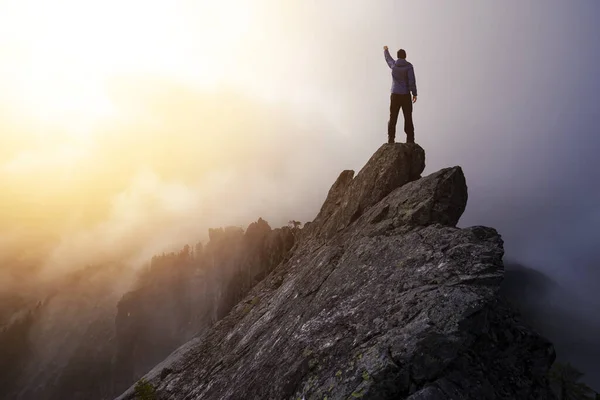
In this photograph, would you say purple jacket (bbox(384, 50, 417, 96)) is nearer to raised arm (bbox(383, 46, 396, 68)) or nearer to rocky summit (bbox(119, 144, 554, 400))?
raised arm (bbox(383, 46, 396, 68))

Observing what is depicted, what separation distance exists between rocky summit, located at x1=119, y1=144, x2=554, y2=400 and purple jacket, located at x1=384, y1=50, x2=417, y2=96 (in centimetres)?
590

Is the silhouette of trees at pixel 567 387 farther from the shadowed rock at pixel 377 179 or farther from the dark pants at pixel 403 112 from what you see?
the dark pants at pixel 403 112

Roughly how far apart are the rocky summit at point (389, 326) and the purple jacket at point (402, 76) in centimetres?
590

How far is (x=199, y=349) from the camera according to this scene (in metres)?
22.6

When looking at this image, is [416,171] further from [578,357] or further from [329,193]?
[578,357]

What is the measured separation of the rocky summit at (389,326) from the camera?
32.3ft

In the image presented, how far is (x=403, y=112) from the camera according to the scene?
2542 centimetres

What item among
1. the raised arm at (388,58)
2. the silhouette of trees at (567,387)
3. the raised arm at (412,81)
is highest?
the raised arm at (388,58)

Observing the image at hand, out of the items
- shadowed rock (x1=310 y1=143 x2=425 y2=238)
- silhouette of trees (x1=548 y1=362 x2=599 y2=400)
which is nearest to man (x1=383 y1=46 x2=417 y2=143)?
shadowed rock (x1=310 y1=143 x2=425 y2=238)

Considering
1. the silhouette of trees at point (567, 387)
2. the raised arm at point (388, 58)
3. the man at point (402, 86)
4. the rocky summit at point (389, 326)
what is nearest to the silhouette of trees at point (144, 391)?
the rocky summit at point (389, 326)

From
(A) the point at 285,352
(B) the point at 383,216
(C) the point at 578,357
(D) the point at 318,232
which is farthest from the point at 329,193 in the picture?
(C) the point at 578,357

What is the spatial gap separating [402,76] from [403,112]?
264 centimetres

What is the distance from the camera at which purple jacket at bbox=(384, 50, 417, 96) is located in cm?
2480

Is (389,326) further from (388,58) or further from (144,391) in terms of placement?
(388,58)
